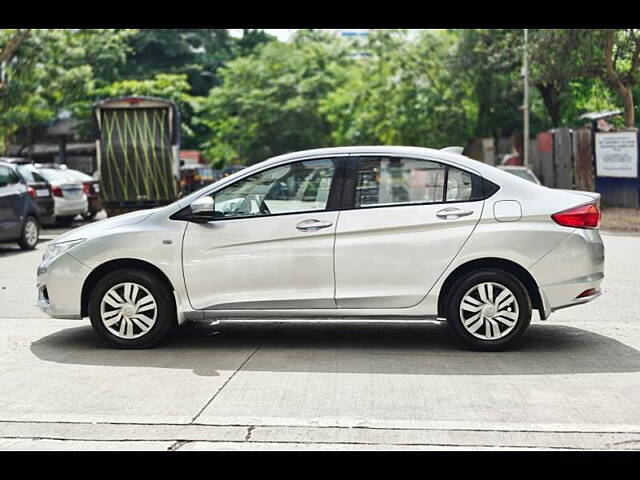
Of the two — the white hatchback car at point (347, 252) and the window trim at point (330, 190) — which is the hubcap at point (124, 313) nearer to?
the white hatchback car at point (347, 252)

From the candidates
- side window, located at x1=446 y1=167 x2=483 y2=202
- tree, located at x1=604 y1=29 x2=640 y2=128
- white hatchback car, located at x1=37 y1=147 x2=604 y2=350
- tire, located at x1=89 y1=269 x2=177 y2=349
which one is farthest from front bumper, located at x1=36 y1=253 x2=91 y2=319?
tree, located at x1=604 y1=29 x2=640 y2=128

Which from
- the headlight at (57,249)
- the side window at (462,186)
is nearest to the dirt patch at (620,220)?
the side window at (462,186)

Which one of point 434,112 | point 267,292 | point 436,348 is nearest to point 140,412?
point 267,292

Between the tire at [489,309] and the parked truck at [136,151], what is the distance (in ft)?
55.8

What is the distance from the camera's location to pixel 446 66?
Result: 40.7 meters

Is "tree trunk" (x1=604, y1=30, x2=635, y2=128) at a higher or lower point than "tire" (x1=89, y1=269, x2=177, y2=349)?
higher

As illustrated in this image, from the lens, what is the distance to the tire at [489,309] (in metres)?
7.87

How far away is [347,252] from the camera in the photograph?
7.97 meters

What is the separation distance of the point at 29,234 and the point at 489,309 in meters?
12.3

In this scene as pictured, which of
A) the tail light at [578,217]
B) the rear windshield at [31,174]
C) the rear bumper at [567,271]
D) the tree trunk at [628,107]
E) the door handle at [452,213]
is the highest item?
the tree trunk at [628,107]

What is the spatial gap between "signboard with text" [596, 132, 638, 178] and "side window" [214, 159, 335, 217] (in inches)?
700

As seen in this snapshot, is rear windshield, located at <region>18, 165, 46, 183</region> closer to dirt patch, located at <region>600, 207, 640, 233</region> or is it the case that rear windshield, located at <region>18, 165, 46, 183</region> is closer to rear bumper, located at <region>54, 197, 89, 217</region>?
rear bumper, located at <region>54, 197, 89, 217</region>

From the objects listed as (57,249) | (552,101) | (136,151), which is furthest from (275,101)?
(57,249)

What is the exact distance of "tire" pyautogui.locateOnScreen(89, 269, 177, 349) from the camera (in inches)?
320
